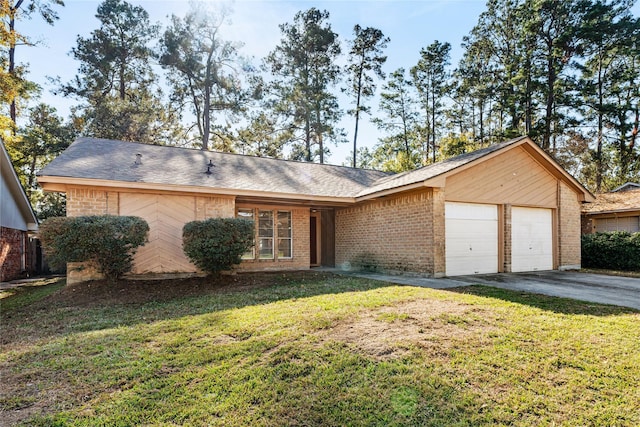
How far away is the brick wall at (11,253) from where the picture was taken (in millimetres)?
11742

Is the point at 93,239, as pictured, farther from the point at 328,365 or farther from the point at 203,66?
the point at 203,66

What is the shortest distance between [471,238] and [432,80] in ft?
61.0

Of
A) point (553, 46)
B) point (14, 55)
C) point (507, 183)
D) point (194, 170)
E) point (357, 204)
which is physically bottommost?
point (357, 204)

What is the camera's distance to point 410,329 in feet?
14.5

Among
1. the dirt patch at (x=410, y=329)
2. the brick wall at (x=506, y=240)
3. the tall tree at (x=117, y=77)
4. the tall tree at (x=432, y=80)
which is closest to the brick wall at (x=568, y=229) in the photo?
the brick wall at (x=506, y=240)

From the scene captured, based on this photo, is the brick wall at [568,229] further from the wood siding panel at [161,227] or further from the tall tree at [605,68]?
the tall tree at [605,68]

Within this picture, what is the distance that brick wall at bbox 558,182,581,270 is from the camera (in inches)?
464

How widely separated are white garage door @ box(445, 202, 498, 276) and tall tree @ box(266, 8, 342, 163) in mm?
14584

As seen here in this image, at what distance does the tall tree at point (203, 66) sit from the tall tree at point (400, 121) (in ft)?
35.7

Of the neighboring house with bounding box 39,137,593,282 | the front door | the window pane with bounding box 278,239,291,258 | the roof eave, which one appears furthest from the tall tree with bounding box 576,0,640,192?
the window pane with bounding box 278,239,291,258

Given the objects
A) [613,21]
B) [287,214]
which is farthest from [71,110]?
[613,21]

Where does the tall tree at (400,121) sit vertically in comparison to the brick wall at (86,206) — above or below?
above

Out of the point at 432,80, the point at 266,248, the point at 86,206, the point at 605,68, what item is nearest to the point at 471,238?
the point at 266,248

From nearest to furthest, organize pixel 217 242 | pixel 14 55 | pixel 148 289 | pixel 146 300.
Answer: pixel 146 300
pixel 148 289
pixel 217 242
pixel 14 55
